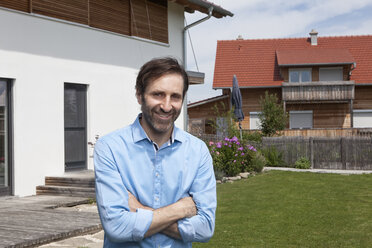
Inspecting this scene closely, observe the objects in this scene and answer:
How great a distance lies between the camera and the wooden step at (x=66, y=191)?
977cm

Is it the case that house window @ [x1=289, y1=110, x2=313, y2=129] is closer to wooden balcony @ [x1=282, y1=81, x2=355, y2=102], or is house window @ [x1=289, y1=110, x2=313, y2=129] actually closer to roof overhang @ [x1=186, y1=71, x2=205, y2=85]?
wooden balcony @ [x1=282, y1=81, x2=355, y2=102]

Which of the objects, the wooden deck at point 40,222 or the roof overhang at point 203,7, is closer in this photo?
the wooden deck at point 40,222

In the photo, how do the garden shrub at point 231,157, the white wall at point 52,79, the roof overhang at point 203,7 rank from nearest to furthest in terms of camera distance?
the white wall at point 52,79 < the roof overhang at point 203,7 < the garden shrub at point 231,157

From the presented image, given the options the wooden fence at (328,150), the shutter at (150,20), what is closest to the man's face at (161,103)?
the shutter at (150,20)

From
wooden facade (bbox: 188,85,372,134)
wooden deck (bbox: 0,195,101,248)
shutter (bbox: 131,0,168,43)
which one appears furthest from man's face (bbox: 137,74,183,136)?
wooden facade (bbox: 188,85,372,134)

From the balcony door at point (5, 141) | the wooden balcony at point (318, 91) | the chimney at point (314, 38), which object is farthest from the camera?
the chimney at point (314, 38)

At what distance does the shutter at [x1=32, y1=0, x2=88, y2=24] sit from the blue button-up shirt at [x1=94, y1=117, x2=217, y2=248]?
29.5 ft

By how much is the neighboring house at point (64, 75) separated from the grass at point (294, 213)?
3653mm

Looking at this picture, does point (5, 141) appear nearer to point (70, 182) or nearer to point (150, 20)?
point (70, 182)

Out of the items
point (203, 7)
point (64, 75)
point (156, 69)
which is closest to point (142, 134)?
point (156, 69)

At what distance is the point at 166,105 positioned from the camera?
244 cm

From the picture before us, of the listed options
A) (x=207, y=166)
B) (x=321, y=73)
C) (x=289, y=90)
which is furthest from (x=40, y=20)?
(x=321, y=73)

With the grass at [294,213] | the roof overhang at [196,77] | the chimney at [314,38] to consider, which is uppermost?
the chimney at [314,38]

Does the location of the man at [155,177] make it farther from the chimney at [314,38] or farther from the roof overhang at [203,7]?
the chimney at [314,38]
